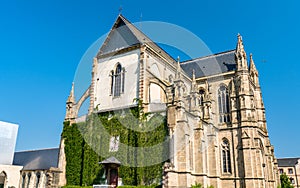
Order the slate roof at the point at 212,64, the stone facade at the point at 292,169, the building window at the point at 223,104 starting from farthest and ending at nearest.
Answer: the stone facade at the point at 292,169, the slate roof at the point at 212,64, the building window at the point at 223,104

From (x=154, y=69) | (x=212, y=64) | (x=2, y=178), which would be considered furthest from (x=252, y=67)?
(x=2, y=178)

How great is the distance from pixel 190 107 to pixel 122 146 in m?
8.65

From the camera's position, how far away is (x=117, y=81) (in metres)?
30.6

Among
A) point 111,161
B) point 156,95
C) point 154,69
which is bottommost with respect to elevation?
point 111,161

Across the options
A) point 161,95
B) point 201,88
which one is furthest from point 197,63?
point 161,95

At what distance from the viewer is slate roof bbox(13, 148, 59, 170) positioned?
120 ft

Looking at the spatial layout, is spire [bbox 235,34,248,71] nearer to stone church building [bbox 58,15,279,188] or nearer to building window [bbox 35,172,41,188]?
stone church building [bbox 58,15,279,188]

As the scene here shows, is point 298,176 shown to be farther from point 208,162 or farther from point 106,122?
point 106,122

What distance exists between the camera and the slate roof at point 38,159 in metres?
36.6

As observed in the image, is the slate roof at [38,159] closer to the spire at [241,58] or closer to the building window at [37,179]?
the building window at [37,179]

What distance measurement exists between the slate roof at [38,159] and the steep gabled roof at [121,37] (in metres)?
16.8

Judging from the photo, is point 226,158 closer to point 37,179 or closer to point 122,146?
point 122,146

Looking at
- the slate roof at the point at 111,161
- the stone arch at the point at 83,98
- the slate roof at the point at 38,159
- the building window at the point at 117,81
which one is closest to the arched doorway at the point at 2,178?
the slate roof at the point at 38,159

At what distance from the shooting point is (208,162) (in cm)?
3162
